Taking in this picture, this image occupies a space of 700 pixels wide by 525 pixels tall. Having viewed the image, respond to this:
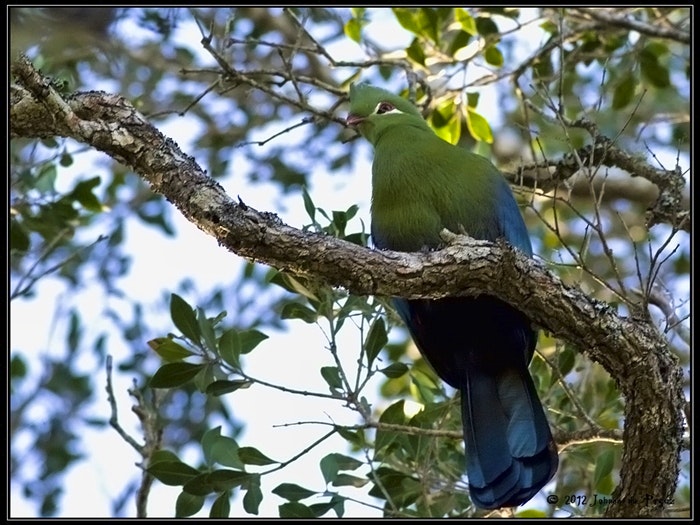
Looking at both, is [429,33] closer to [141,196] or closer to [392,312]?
[392,312]

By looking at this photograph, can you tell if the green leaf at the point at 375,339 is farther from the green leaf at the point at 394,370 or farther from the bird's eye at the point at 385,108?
the bird's eye at the point at 385,108

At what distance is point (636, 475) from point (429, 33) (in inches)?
111

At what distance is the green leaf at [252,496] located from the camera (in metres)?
3.64

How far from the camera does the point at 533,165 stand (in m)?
4.64

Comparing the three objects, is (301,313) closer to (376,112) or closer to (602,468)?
(376,112)

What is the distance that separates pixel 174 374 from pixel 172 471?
38cm

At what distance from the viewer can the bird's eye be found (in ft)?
14.7

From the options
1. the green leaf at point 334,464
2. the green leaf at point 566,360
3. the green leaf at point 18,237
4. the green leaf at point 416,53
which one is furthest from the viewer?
the green leaf at point 416,53

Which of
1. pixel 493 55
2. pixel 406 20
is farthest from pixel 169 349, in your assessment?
pixel 493 55

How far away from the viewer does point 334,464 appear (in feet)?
12.6

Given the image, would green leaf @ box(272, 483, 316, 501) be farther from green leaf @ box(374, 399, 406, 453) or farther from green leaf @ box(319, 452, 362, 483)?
green leaf @ box(374, 399, 406, 453)

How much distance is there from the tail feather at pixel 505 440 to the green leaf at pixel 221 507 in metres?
0.96

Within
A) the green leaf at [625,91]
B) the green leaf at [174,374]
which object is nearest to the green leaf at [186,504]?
the green leaf at [174,374]

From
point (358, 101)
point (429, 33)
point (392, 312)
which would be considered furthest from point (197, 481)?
point (429, 33)
